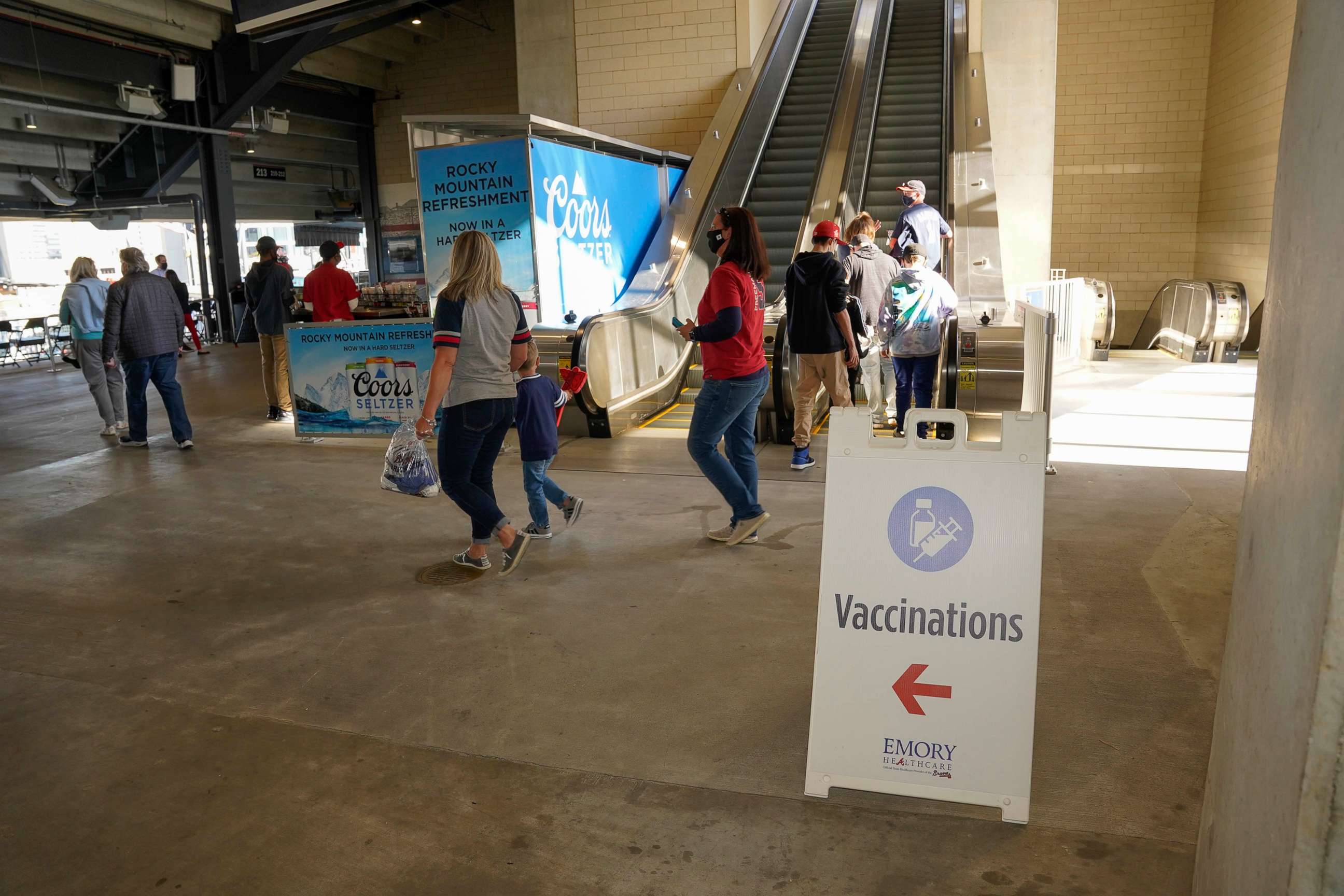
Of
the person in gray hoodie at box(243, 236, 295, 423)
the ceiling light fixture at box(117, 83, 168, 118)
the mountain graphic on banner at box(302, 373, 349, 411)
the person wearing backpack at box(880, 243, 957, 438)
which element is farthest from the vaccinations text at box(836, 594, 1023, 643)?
the ceiling light fixture at box(117, 83, 168, 118)

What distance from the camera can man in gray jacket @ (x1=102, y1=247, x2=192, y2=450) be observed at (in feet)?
24.0

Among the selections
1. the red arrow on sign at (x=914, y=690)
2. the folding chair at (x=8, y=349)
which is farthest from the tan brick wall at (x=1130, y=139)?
the folding chair at (x=8, y=349)

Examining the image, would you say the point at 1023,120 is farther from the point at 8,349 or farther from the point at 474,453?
the point at 8,349

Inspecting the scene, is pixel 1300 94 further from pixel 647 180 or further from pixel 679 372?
pixel 647 180

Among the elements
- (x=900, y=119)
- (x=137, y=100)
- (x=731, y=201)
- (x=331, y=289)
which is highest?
(x=137, y=100)

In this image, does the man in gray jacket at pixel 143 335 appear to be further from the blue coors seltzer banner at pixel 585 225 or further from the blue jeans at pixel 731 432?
→ the blue jeans at pixel 731 432

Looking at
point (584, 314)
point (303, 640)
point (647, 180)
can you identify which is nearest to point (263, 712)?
point (303, 640)

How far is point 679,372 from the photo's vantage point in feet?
29.1

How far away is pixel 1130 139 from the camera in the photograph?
51.8 feet

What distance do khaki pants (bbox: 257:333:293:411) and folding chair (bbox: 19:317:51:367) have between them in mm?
6984

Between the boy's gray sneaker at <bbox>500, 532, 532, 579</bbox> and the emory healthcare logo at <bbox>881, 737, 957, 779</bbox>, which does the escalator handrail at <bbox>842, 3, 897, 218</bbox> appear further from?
the emory healthcare logo at <bbox>881, 737, 957, 779</bbox>

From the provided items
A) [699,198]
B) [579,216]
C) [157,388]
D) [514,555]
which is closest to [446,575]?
[514,555]

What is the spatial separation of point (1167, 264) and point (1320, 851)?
661 inches

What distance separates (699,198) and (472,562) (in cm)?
743
